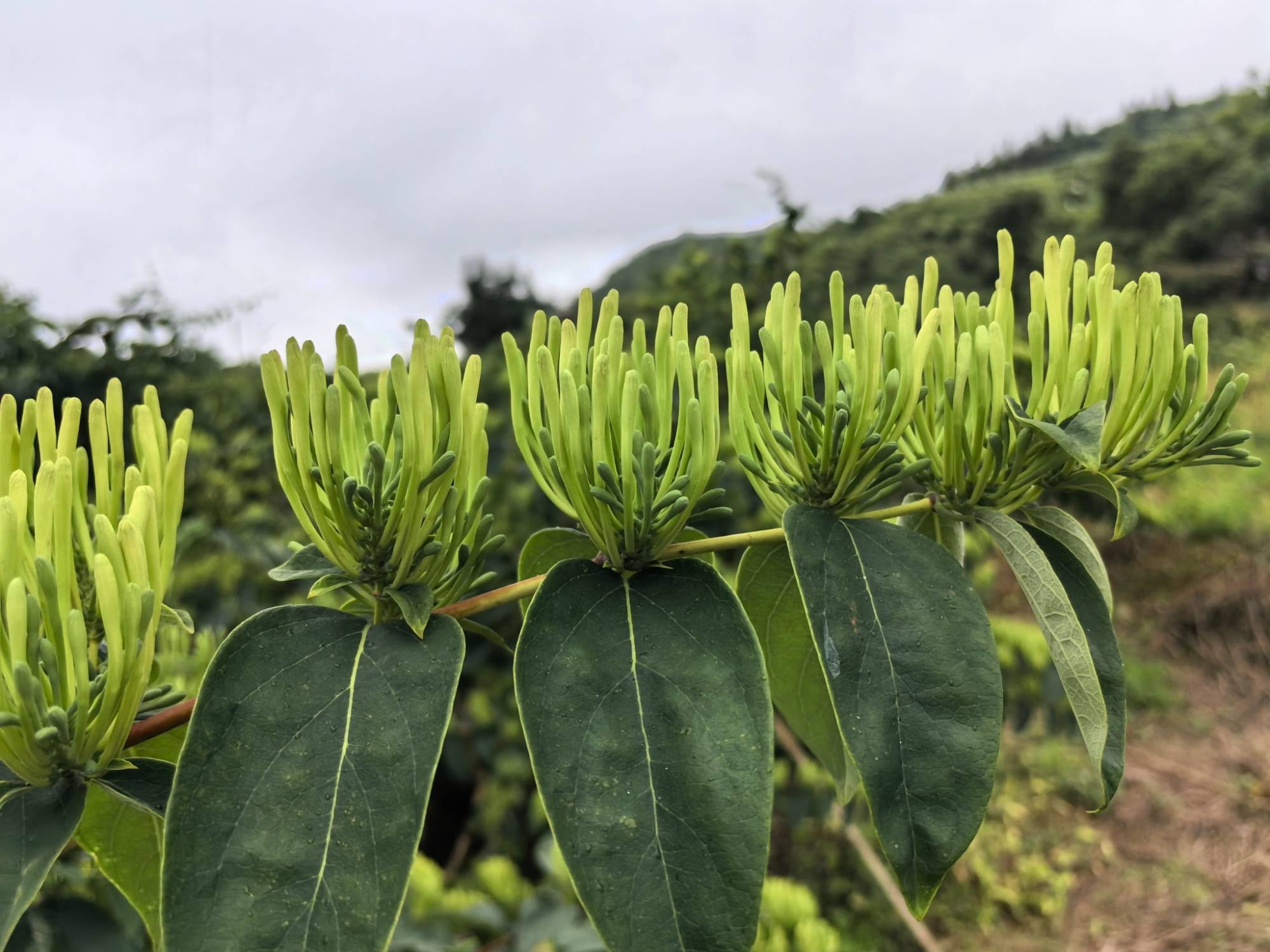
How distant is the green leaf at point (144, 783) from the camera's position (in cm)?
37

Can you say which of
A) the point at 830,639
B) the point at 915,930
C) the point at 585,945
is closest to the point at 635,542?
the point at 830,639

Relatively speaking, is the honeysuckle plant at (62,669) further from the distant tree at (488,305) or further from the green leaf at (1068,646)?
the distant tree at (488,305)

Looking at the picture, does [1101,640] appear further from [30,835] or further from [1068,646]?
[30,835]

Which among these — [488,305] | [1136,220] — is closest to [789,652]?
[488,305]

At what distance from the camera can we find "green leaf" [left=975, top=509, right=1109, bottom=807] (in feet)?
1.39

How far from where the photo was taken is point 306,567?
0.42 metres

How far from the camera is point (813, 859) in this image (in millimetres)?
2521

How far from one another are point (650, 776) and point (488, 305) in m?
4.34

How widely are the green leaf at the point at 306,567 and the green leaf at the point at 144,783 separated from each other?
3.7 inches

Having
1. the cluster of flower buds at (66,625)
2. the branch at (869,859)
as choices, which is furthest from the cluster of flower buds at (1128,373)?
the branch at (869,859)

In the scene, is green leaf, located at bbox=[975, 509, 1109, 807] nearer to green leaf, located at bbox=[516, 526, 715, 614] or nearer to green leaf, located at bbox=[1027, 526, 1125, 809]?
green leaf, located at bbox=[1027, 526, 1125, 809]

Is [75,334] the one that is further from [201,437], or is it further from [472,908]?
[472,908]

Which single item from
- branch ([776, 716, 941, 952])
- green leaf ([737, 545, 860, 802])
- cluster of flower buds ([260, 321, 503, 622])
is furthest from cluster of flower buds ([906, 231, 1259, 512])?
branch ([776, 716, 941, 952])

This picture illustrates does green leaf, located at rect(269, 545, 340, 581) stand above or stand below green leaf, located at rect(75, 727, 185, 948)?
above
